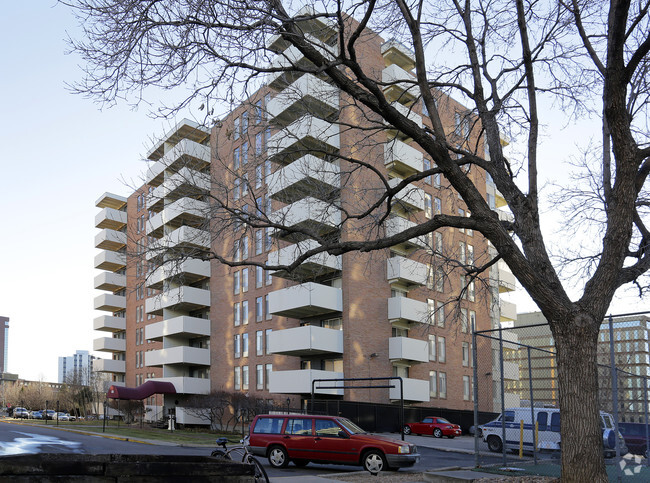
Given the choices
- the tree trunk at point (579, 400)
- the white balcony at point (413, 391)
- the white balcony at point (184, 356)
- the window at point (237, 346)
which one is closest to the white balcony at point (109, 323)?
the white balcony at point (184, 356)

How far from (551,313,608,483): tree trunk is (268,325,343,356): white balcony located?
2635 centimetres

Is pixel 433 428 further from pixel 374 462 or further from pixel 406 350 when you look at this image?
pixel 374 462

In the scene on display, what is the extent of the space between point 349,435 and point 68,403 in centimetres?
7175

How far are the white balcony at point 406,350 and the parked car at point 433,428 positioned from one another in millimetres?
4040

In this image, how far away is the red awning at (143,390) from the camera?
45.0 m

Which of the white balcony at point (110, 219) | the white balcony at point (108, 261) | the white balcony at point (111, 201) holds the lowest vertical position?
the white balcony at point (108, 261)

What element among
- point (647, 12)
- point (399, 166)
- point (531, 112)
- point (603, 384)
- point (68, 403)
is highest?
point (399, 166)

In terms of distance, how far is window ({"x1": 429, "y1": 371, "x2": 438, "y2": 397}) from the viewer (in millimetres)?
43094

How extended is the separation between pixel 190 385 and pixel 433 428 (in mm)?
21601

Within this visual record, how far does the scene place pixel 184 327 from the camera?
167ft

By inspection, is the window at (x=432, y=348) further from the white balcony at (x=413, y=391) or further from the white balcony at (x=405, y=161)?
the white balcony at (x=405, y=161)

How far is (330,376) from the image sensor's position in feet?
122

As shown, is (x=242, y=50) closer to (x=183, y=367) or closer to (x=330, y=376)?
(x=330, y=376)

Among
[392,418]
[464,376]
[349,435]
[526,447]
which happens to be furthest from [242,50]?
[464,376]
